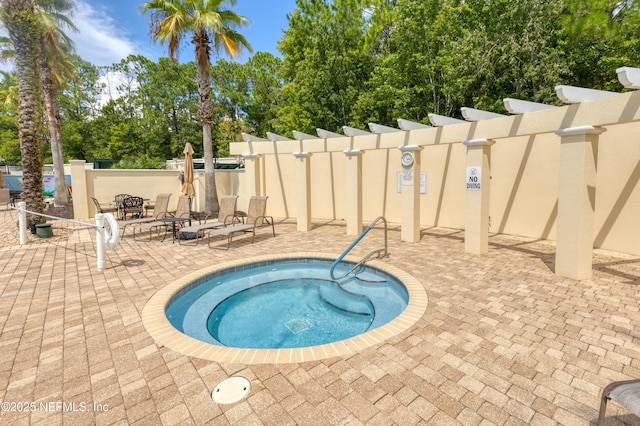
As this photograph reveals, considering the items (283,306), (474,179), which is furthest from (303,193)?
(283,306)

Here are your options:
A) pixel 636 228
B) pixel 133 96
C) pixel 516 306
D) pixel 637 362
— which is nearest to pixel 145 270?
pixel 516 306

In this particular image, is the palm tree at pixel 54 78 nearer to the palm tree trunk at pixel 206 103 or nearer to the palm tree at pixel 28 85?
the palm tree trunk at pixel 206 103

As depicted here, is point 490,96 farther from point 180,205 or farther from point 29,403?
point 29,403

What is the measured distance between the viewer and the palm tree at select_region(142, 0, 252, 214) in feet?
40.2

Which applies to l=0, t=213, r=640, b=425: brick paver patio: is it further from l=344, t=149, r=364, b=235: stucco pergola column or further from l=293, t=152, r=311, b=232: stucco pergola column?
l=293, t=152, r=311, b=232: stucco pergola column

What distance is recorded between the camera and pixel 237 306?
18.0 feet

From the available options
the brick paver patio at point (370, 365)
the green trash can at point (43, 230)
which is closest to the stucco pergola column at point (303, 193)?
the brick paver patio at point (370, 365)

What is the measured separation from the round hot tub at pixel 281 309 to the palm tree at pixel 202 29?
8.50 m

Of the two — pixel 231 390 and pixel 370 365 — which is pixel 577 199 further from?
pixel 231 390

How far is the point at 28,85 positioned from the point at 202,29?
6387 mm

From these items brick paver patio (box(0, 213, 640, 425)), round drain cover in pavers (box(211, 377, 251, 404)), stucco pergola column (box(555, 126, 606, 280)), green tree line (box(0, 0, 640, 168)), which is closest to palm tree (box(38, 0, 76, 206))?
green tree line (box(0, 0, 640, 168))

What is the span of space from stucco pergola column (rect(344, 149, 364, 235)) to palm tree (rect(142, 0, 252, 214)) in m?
6.97

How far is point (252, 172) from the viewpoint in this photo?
42.9 ft

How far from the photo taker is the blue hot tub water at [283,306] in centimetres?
450
